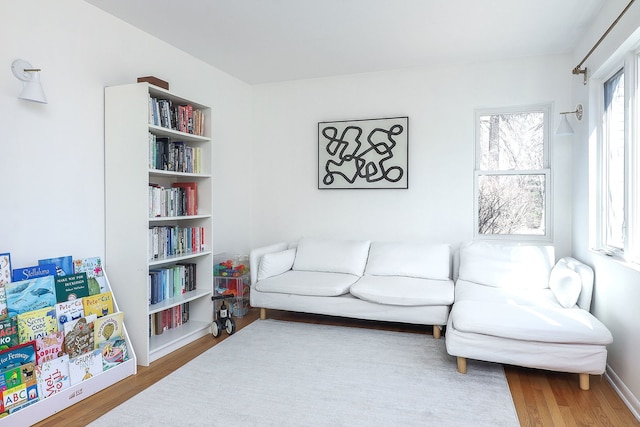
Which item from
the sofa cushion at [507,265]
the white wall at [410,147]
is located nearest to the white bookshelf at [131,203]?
the white wall at [410,147]

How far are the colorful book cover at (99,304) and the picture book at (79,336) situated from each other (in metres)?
0.06

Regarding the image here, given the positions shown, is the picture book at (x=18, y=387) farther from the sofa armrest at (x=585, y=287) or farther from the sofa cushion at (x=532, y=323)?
the sofa armrest at (x=585, y=287)

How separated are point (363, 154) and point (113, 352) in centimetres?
294

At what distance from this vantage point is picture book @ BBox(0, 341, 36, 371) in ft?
6.34

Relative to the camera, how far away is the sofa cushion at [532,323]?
231cm

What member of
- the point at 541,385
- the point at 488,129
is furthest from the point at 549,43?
the point at 541,385

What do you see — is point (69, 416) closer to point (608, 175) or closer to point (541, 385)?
point (541, 385)

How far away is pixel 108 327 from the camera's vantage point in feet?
8.25

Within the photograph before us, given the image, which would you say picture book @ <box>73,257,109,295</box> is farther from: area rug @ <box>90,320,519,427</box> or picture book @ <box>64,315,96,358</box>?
area rug @ <box>90,320,519,427</box>

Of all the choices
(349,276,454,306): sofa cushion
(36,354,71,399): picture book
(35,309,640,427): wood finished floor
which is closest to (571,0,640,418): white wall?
(35,309,640,427): wood finished floor

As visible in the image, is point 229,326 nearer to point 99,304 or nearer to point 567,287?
point 99,304

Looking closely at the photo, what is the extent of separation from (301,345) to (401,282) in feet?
3.47

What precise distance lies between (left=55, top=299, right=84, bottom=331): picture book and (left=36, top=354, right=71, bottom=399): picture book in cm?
19

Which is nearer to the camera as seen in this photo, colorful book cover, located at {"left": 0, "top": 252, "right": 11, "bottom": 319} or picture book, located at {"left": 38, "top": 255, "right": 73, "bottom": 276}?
colorful book cover, located at {"left": 0, "top": 252, "right": 11, "bottom": 319}
